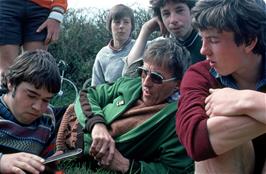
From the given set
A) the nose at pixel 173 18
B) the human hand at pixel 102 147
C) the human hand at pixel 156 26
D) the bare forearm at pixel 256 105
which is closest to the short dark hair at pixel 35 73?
the human hand at pixel 102 147

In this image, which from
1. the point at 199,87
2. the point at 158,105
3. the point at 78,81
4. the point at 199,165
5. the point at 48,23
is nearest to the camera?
the point at 199,165

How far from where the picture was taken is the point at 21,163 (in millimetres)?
2328

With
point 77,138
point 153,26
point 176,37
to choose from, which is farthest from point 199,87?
point 153,26

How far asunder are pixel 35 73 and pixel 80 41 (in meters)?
5.58

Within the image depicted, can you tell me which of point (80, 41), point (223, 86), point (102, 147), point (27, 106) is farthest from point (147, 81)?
point (80, 41)

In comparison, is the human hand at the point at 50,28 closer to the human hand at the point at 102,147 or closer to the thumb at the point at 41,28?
the thumb at the point at 41,28

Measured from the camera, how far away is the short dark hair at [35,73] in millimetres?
2646

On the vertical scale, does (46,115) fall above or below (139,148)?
above

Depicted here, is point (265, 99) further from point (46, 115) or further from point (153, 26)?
point (153, 26)

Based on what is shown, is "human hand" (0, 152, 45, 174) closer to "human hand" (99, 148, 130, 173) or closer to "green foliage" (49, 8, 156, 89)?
"human hand" (99, 148, 130, 173)

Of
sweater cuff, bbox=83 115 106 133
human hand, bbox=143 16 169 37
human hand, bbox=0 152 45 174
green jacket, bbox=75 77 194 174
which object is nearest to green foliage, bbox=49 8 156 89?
human hand, bbox=143 16 169 37

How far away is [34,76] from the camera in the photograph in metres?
2.64

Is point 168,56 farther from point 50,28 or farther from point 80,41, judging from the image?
point 80,41

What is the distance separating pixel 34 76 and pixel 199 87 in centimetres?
82
